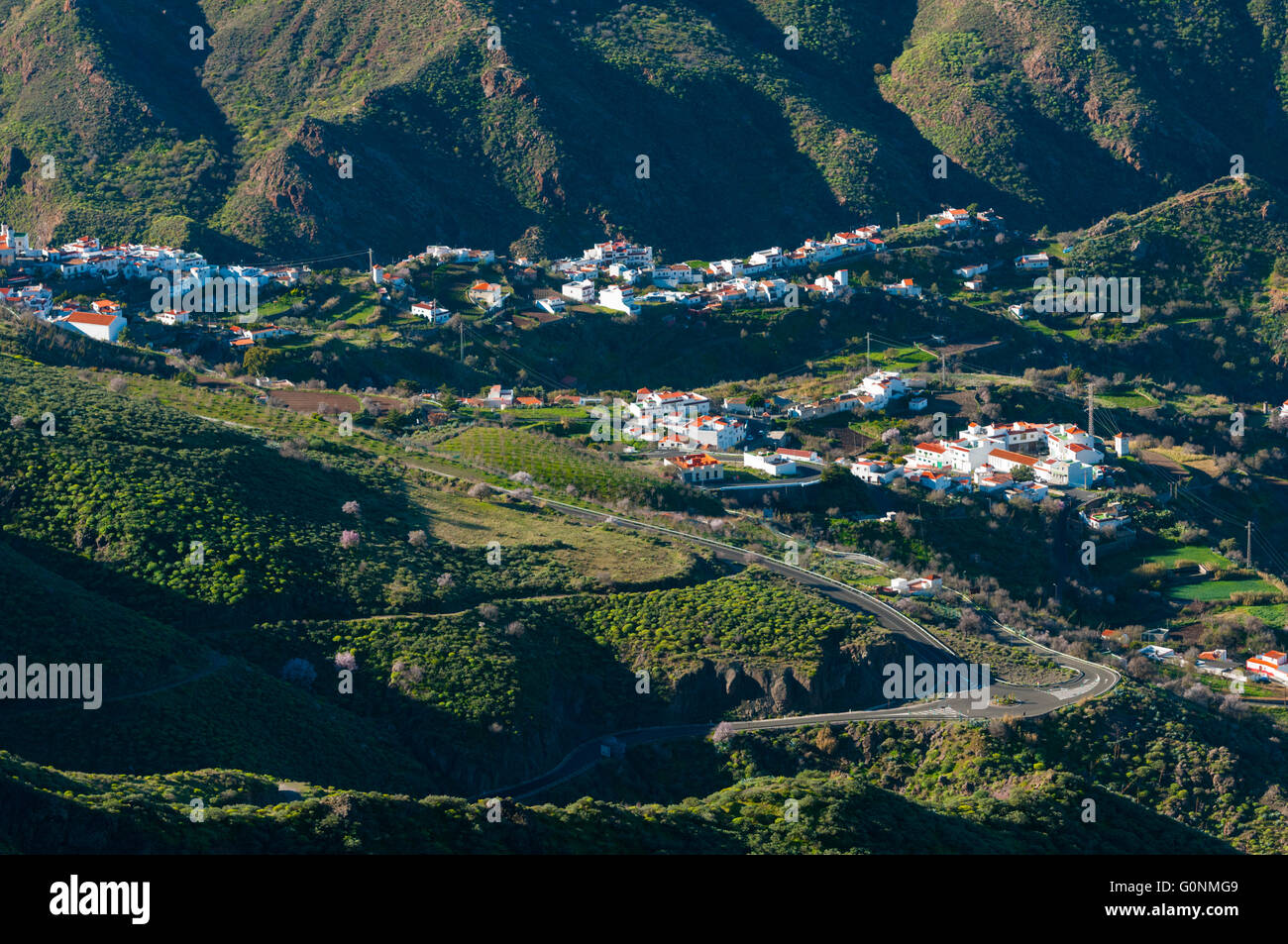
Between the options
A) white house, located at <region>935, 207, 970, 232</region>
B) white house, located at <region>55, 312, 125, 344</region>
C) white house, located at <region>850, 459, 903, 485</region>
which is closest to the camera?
white house, located at <region>850, 459, 903, 485</region>

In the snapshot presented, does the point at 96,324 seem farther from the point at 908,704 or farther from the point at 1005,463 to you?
the point at 908,704

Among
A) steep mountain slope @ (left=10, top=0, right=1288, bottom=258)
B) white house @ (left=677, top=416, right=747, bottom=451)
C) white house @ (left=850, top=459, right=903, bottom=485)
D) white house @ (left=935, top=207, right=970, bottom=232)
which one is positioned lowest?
white house @ (left=850, top=459, right=903, bottom=485)

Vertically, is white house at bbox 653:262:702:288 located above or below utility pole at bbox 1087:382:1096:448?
above

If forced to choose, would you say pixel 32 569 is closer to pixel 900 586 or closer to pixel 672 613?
pixel 672 613

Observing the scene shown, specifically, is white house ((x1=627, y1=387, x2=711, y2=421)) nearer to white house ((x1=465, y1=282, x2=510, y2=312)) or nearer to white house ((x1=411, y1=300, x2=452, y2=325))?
white house ((x1=411, y1=300, x2=452, y2=325))

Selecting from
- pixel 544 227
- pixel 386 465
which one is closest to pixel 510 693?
pixel 386 465

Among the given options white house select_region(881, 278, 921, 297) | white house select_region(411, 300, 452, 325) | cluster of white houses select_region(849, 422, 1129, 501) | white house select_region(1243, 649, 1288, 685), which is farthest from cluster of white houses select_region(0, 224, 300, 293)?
white house select_region(1243, 649, 1288, 685)

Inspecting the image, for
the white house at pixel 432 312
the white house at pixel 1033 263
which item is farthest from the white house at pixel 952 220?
the white house at pixel 432 312

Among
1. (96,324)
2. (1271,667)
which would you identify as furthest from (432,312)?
(1271,667)

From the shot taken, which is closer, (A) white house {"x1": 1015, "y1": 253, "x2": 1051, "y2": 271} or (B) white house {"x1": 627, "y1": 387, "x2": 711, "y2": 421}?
(B) white house {"x1": 627, "y1": 387, "x2": 711, "y2": 421}

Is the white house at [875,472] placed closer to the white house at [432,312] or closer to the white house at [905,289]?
the white house at [432,312]
